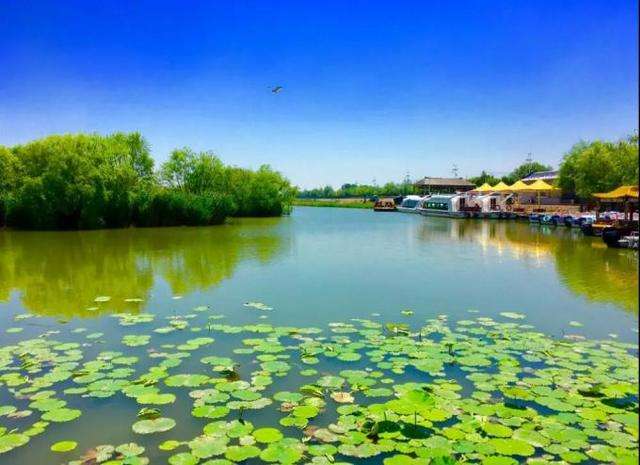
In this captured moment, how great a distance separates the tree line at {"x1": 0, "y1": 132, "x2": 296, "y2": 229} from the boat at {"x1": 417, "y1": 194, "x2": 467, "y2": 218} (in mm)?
25234

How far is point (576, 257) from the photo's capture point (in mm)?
20766

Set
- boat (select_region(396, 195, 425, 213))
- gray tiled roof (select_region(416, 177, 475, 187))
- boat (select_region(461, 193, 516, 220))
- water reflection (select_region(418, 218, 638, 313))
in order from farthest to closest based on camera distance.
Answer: gray tiled roof (select_region(416, 177, 475, 187))
boat (select_region(396, 195, 425, 213))
boat (select_region(461, 193, 516, 220))
water reflection (select_region(418, 218, 638, 313))

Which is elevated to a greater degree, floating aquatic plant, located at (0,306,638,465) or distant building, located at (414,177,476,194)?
distant building, located at (414,177,476,194)

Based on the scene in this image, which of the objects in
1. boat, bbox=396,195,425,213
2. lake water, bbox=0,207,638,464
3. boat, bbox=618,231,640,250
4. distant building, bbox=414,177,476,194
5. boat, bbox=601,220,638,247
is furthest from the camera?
distant building, bbox=414,177,476,194

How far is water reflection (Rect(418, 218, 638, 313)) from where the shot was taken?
13.4m

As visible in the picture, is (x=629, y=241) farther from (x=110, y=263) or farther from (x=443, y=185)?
(x=443, y=185)

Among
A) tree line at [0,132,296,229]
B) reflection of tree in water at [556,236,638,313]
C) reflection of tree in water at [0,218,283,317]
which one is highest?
tree line at [0,132,296,229]

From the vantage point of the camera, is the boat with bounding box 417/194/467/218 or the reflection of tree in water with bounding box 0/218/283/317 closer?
the reflection of tree in water with bounding box 0/218/283/317

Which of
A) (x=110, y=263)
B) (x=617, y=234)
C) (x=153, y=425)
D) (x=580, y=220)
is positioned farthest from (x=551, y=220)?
(x=153, y=425)

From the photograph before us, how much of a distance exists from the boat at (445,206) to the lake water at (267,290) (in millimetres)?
28476

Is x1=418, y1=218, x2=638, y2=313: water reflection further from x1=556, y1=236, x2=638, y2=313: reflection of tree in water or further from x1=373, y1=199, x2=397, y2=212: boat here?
x1=373, y1=199, x2=397, y2=212: boat

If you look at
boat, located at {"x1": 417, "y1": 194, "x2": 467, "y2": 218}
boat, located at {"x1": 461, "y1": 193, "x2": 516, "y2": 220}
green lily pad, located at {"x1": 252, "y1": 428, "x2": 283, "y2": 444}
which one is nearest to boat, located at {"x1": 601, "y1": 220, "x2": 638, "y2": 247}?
green lily pad, located at {"x1": 252, "y1": 428, "x2": 283, "y2": 444}

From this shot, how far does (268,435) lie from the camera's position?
201 inches

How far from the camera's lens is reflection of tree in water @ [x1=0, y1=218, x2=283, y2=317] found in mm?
12891
